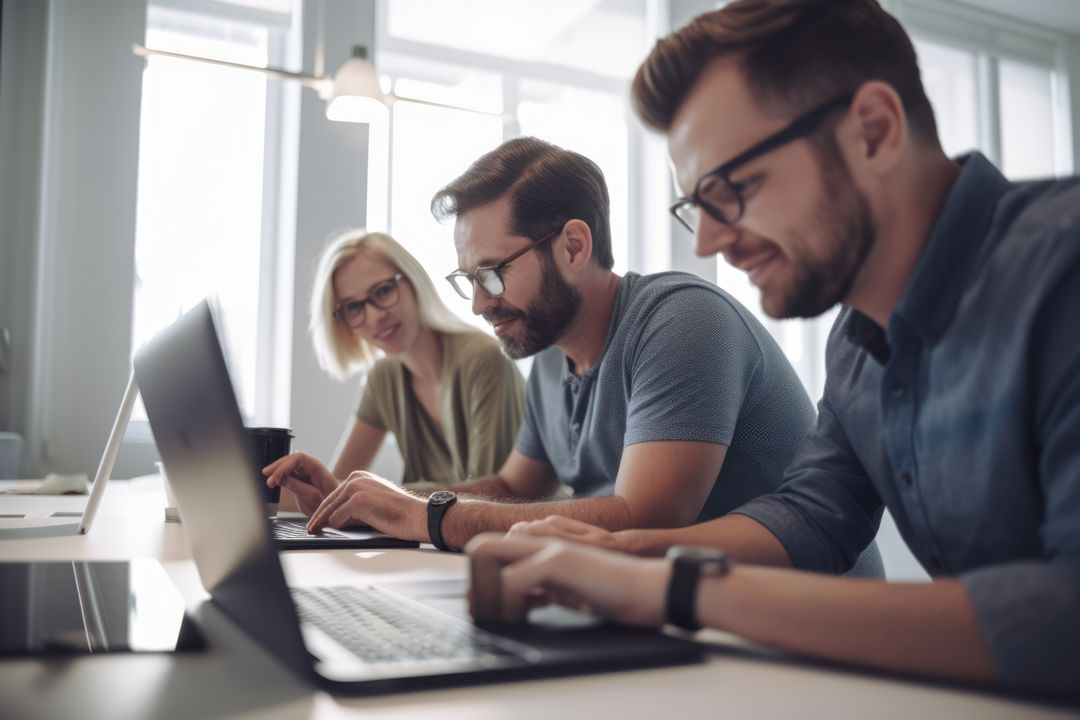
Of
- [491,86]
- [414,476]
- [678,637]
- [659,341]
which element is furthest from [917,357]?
[491,86]

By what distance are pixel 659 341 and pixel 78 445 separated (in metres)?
3.13

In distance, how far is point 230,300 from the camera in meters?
4.20

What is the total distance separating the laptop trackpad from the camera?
2.26 feet

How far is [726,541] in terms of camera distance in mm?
1009

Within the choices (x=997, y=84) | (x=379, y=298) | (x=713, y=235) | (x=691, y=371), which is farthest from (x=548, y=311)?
(x=997, y=84)

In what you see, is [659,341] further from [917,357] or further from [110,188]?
[110,188]

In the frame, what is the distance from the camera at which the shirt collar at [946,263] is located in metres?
0.86

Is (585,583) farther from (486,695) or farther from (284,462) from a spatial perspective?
(284,462)

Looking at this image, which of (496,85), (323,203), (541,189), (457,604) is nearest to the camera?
(457,604)

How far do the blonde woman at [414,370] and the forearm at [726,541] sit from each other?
1447 millimetres

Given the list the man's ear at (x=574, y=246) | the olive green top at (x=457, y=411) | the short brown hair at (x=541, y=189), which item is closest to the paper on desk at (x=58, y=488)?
the olive green top at (x=457, y=411)

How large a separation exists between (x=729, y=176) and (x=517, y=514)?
60cm

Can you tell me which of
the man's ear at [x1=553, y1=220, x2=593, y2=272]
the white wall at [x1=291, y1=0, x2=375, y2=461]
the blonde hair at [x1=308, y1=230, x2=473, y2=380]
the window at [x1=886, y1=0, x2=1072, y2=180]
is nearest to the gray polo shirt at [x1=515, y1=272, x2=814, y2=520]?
the man's ear at [x1=553, y1=220, x2=593, y2=272]

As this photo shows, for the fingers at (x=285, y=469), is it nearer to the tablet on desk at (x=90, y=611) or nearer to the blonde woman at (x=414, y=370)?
the tablet on desk at (x=90, y=611)
